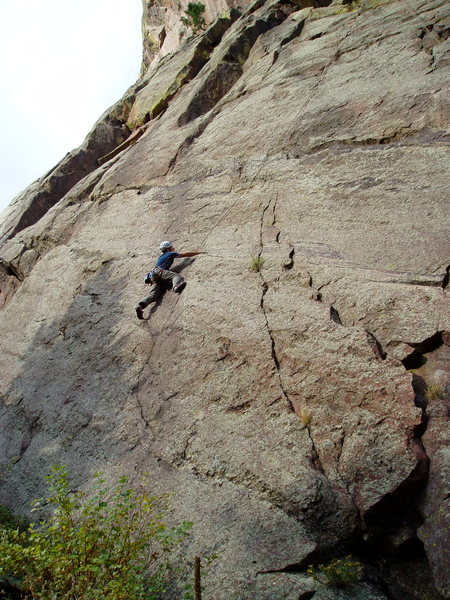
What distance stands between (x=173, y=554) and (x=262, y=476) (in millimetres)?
1296

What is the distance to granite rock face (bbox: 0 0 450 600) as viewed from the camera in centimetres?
492

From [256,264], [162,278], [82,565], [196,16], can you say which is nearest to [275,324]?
[256,264]

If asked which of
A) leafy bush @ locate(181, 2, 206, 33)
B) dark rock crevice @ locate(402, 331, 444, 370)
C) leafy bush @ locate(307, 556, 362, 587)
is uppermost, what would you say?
leafy bush @ locate(181, 2, 206, 33)

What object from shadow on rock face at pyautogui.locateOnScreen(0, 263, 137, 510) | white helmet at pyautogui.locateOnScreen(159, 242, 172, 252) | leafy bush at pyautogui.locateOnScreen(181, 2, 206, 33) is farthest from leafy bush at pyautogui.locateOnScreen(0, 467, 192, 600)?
leafy bush at pyautogui.locateOnScreen(181, 2, 206, 33)

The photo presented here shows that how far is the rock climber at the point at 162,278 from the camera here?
8.60 meters

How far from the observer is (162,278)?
8.80 metres

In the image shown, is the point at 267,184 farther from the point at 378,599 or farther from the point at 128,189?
the point at 378,599

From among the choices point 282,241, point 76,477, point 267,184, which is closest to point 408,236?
point 282,241

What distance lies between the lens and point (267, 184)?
977 cm

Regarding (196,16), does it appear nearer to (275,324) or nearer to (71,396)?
(275,324)

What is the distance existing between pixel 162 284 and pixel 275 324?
2842mm

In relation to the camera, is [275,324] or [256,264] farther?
[256,264]

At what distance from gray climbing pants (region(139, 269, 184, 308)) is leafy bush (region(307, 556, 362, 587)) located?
5.36 meters

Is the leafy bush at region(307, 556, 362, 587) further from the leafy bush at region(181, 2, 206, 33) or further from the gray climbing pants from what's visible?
the leafy bush at region(181, 2, 206, 33)
